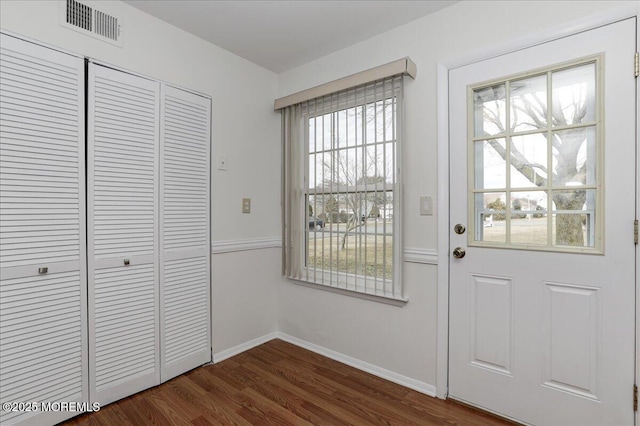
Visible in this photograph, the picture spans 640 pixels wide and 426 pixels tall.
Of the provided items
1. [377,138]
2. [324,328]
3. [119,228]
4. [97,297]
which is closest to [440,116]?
[377,138]

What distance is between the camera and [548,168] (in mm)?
1727

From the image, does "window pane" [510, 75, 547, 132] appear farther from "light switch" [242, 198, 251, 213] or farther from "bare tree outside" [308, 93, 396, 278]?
"light switch" [242, 198, 251, 213]

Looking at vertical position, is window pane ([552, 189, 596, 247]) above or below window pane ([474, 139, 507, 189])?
below

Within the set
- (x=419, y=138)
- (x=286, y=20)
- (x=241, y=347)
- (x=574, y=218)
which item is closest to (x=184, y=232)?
(x=241, y=347)

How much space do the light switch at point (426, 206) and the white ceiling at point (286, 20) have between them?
1.23 metres

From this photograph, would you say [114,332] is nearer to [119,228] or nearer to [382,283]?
[119,228]

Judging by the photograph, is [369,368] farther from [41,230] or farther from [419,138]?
[41,230]

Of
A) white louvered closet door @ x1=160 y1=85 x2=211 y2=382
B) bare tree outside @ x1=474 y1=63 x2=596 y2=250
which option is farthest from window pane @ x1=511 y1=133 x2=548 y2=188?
white louvered closet door @ x1=160 y1=85 x2=211 y2=382

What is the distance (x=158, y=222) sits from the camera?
220 centimetres

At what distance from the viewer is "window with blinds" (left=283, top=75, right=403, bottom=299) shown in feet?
7.54

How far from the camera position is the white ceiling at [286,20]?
2.04 metres

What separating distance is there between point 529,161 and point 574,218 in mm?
371

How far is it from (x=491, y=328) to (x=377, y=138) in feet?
4.70

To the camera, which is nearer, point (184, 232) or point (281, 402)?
point (281, 402)
